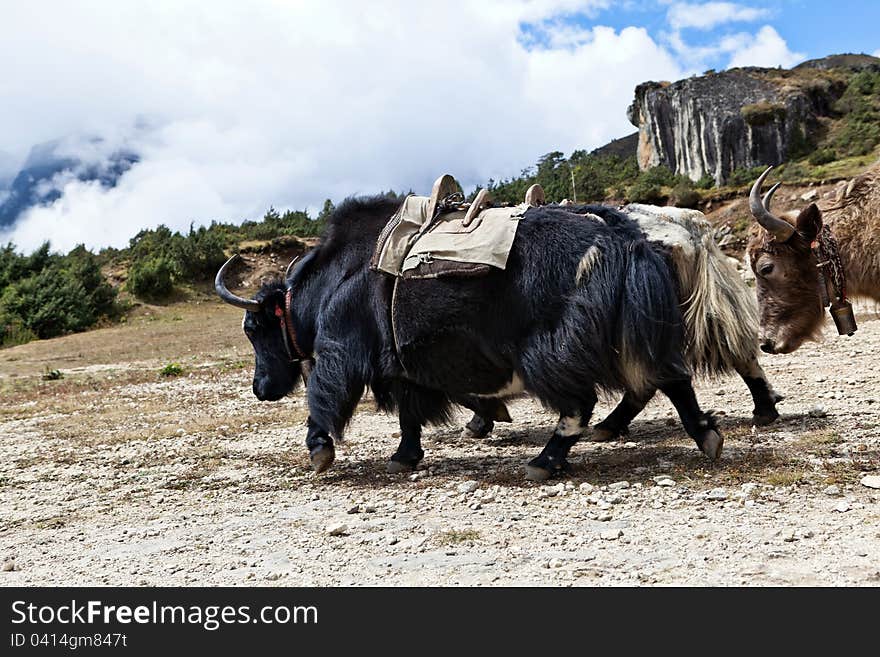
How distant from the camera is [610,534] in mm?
3805

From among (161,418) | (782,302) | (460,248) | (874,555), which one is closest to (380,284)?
(460,248)

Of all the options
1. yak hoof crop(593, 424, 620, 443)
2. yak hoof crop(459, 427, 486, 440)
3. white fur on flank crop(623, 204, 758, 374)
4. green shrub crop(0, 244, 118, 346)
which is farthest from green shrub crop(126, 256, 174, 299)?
white fur on flank crop(623, 204, 758, 374)

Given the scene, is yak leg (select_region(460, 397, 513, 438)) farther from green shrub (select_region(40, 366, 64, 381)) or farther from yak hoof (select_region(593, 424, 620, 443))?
green shrub (select_region(40, 366, 64, 381))

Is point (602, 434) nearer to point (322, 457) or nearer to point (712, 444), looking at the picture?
point (712, 444)

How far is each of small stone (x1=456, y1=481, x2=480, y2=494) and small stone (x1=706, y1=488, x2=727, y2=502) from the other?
1516 millimetres

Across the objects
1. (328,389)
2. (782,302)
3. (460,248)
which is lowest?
(328,389)

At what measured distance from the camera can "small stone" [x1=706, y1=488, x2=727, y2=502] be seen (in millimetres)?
4238

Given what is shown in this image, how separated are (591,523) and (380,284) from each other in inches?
96.2

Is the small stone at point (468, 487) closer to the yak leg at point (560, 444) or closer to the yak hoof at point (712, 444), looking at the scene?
the yak leg at point (560, 444)

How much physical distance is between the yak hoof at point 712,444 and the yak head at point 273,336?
3.24m

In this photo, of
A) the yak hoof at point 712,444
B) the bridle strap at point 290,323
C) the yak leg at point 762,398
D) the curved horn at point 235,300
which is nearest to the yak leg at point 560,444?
the yak hoof at point 712,444

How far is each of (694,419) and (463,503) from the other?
168 cm

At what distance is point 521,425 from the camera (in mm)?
7520
